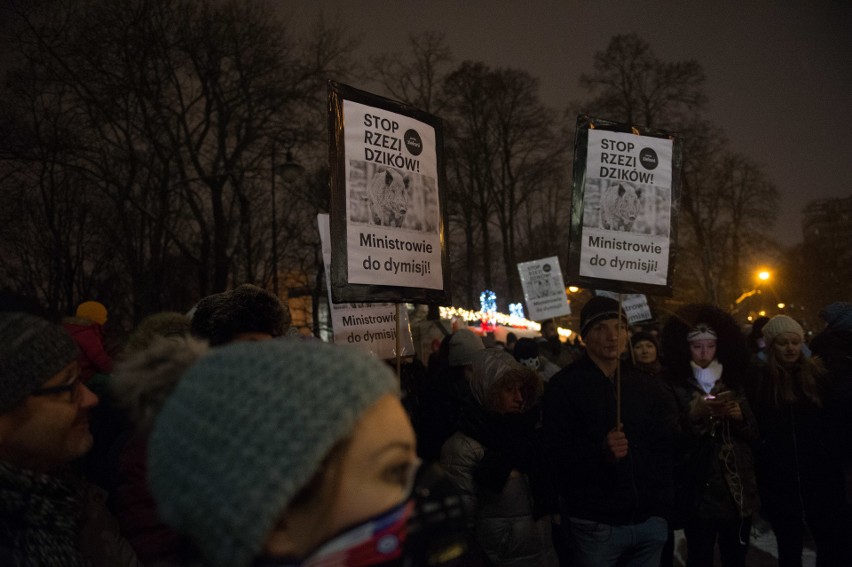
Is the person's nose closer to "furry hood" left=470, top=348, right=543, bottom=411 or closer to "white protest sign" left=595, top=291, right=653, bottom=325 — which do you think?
"furry hood" left=470, top=348, right=543, bottom=411

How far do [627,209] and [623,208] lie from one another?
3cm

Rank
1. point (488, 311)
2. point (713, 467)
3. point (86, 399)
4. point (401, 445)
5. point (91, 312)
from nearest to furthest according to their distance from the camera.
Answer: point (401, 445) → point (86, 399) → point (713, 467) → point (91, 312) → point (488, 311)

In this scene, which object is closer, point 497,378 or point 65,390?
point 65,390

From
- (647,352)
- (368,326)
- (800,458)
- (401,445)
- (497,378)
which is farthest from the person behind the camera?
(647,352)

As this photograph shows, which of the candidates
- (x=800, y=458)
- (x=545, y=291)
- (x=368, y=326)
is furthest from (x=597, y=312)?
(x=545, y=291)

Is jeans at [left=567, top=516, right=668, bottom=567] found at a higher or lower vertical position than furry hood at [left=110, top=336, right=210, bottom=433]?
lower

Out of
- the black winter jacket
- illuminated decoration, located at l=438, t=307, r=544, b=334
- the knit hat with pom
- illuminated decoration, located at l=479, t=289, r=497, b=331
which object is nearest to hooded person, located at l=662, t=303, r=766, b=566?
the black winter jacket

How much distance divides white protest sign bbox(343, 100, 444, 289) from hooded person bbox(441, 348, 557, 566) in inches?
31.9

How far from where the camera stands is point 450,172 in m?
30.1

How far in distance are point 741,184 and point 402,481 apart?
36134 millimetres

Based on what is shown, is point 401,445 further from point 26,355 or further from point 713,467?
point 713,467

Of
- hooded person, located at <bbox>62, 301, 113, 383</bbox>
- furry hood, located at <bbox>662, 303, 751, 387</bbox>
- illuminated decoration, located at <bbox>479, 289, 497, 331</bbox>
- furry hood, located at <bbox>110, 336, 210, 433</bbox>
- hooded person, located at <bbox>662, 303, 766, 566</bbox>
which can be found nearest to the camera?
furry hood, located at <bbox>110, 336, 210, 433</bbox>

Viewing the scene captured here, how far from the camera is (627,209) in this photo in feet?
14.5

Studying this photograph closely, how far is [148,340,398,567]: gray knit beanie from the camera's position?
1.16 m
